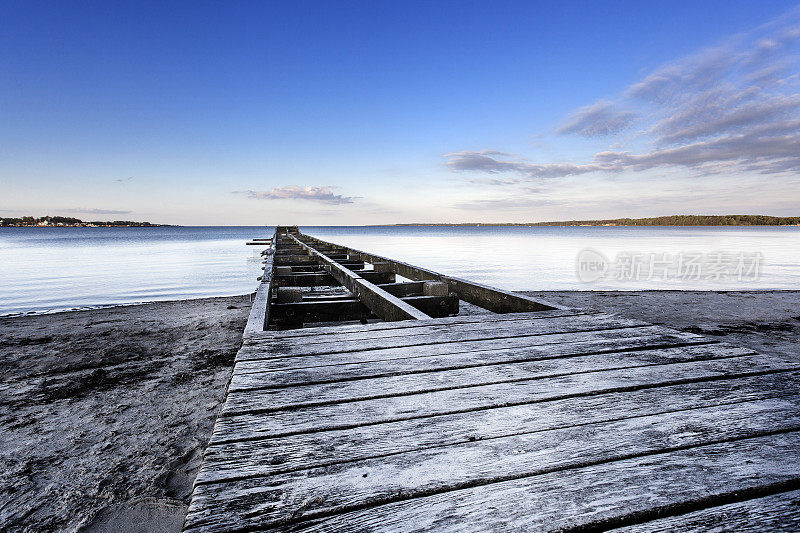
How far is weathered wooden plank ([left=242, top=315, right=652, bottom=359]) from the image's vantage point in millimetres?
2412

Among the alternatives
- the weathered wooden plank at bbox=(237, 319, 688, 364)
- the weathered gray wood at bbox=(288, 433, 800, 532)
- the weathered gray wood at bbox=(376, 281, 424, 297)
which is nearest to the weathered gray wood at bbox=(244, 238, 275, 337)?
the weathered wooden plank at bbox=(237, 319, 688, 364)

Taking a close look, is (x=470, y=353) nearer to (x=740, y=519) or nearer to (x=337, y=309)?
(x=740, y=519)

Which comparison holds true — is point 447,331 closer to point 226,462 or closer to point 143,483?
point 226,462

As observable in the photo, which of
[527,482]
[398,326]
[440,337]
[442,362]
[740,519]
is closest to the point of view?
[740,519]

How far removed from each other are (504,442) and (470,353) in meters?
0.95

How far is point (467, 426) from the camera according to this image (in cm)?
→ 148

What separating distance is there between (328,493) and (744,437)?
4.72 ft

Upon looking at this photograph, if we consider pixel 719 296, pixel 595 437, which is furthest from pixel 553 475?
pixel 719 296

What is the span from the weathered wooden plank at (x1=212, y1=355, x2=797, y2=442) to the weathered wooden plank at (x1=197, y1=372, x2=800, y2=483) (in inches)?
1.8

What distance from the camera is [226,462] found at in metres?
1.27

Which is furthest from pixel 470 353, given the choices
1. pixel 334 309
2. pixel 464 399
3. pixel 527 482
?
pixel 334 309

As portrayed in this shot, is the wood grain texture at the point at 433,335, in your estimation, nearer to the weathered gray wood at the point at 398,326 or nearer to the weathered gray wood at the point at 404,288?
the weathered gray wood at the point at 398,326

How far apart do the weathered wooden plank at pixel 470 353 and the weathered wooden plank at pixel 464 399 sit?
310mm

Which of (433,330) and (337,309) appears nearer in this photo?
(433,330)
